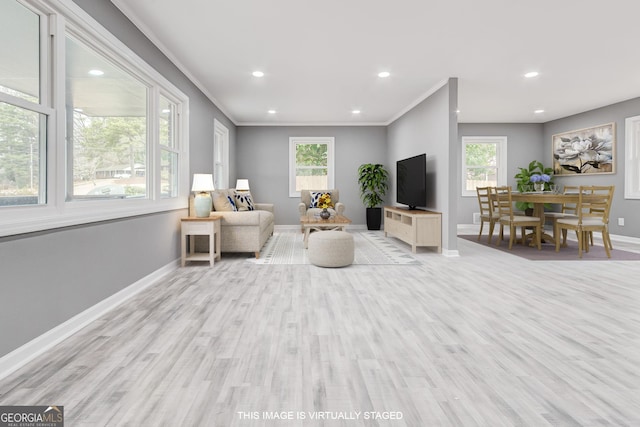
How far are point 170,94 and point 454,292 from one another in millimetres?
3928

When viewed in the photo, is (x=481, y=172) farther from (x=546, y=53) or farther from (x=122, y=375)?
(x=122, y=375)

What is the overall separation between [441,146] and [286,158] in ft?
13.4

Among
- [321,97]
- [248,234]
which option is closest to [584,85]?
[321,97]

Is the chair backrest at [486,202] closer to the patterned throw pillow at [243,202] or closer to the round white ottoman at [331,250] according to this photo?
the round white ottoman at [331,250]

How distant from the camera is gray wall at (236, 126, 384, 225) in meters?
8.11

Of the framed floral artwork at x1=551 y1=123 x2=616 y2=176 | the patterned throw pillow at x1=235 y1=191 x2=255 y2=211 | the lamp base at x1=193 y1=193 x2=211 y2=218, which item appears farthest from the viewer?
the framed floral artwork at x1=551 y1=123 x2=616 y2=176

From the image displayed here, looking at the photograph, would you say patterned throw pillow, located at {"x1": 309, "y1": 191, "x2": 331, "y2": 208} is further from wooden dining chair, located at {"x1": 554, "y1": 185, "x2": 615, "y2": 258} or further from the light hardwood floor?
wooden dining chair, located at {"x1": 554, "y1": 185, "x2": 615, "y2": 258}

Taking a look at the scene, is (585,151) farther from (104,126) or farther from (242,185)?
(104,126)

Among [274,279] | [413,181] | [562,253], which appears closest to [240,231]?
[274,279]

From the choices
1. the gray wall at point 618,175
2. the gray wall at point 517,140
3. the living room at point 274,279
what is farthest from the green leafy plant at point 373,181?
the gray wall at point 618,175

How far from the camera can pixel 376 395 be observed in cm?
153

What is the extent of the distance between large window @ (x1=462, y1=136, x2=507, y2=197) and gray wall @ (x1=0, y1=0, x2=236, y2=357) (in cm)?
679

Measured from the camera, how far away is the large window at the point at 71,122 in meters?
1.90

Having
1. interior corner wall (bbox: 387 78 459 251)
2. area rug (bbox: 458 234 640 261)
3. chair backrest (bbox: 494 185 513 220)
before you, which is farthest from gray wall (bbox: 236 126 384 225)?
area rug (bbox: 458 234 640 261)
